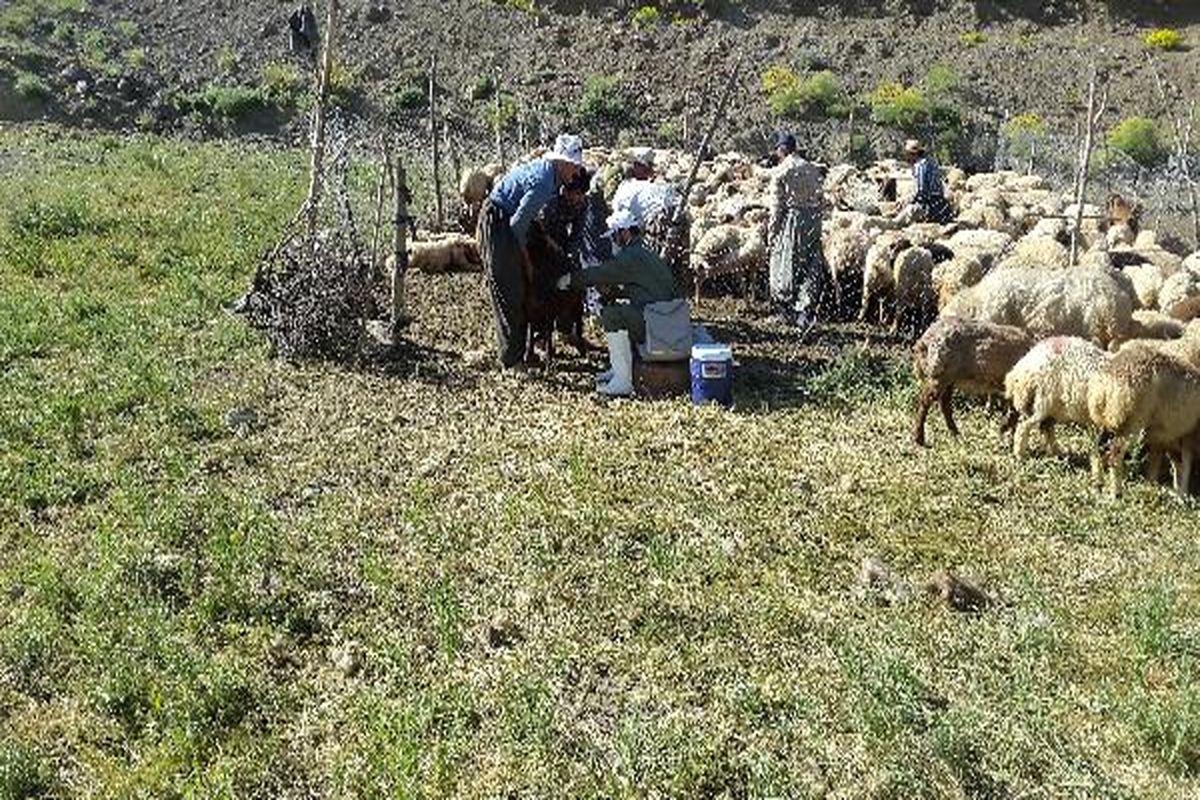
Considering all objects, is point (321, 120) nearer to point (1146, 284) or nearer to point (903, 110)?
point (1146, 284)

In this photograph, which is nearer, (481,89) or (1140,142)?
(1140,142)

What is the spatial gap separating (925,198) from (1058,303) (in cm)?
466

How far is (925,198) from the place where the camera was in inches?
506

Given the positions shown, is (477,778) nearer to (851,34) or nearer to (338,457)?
(338,457)

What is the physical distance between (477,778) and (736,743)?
3.00ft

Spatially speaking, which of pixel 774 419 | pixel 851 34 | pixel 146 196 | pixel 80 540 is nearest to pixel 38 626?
pixel 80 540

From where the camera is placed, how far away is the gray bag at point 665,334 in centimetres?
806

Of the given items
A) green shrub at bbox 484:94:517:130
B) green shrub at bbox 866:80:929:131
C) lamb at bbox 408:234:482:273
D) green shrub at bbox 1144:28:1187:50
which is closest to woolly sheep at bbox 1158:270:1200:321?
lamb at bbox 408:234:482:273

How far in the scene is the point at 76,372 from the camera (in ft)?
27.6

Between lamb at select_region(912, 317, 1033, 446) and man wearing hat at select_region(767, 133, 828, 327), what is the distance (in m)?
2.64

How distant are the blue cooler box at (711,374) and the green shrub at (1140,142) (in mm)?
21527

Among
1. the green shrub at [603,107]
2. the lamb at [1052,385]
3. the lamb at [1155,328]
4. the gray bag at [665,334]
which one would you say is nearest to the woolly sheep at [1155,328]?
the lamb at [1155,328]

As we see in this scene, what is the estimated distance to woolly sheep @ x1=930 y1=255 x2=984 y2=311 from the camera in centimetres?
983

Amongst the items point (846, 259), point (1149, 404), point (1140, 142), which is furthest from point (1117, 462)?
point (1140, 142)
